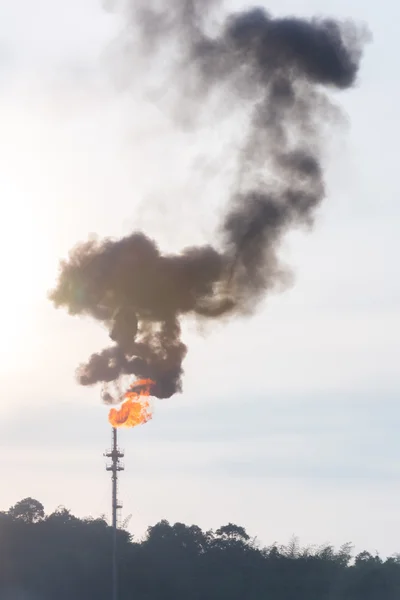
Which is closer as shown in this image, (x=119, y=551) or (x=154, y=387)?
(x=154, y=387)

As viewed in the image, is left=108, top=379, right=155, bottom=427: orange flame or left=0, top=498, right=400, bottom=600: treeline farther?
left=0, top=498, right=400, bottom=600: treeline

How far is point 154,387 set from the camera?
12275 cm

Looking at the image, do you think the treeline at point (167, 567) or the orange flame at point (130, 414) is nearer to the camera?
the orange flame at point (130, 414)

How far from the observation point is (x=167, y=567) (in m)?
171

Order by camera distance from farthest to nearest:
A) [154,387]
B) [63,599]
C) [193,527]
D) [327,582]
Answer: [193,527] → [327,582] → [63,599] → [154,387]

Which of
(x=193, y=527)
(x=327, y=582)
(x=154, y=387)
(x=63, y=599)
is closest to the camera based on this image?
(x=154, y=387)

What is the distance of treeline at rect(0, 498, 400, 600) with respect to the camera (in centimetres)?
16438

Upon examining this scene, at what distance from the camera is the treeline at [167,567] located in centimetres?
16438

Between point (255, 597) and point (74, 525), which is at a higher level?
point (74, 525)

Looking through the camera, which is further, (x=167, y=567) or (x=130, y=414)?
(x=167, y=567)

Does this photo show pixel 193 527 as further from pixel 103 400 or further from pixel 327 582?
pixel 103 400

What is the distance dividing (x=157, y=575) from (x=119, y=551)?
622 cm

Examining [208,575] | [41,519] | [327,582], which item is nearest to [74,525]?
[41,519]

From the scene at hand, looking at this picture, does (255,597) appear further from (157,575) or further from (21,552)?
(21,552)
